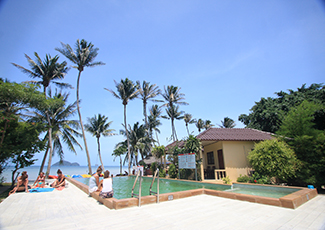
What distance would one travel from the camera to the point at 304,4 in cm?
556

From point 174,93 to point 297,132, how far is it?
51.4 ft

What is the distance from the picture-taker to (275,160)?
9.90m

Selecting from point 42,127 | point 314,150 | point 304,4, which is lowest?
point 314,150

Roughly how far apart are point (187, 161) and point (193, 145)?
1422mm

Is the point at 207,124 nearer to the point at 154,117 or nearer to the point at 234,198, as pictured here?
the point at 154,117

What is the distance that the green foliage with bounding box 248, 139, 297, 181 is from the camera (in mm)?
9406

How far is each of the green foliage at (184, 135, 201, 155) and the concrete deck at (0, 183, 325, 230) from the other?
760 centimetres

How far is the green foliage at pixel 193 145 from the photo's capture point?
13453 mm

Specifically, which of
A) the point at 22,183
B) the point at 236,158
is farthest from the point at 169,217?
the point at 236,158

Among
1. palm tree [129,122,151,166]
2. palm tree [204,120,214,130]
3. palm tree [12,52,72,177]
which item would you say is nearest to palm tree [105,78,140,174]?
palm tree [129,122,151,166]

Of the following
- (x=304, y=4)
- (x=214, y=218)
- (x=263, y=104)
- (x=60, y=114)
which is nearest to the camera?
(x=214, y=218)

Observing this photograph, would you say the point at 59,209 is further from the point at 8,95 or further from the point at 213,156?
the point at 213,156

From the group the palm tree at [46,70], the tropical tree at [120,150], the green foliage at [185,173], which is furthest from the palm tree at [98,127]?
the green foliage at [185,173]

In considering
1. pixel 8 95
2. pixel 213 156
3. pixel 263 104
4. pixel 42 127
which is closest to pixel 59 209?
pixel 8 95
